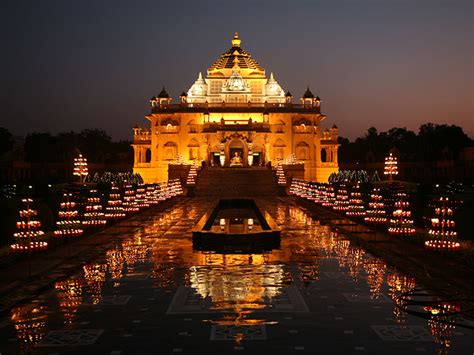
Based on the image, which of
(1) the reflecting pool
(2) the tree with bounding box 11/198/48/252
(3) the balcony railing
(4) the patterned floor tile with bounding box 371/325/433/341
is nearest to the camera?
(1) the reflecting pool

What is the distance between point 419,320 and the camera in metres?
9.93

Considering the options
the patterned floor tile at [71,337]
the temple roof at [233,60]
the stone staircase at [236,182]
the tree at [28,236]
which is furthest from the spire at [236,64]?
the patterned floor tile at [71,337]

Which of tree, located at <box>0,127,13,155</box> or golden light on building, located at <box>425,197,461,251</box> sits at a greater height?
tree, located at <box>0,127,13,155</box>

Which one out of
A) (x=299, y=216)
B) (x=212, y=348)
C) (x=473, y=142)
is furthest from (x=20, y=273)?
(x=473, y=142)

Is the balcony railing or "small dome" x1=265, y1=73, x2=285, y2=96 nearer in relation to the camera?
the balcony railing

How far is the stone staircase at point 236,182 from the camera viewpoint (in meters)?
51.1

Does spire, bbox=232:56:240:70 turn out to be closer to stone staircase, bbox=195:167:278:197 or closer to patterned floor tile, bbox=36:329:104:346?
stone staircase, bbox=195:167:278:197

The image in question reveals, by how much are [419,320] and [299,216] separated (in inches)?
816

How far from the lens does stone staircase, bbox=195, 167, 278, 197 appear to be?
51125 mm

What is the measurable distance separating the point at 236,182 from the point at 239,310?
139ft

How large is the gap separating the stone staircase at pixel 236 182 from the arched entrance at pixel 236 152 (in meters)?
12.7

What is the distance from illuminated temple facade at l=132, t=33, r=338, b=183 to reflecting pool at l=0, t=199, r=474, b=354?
54.2 m

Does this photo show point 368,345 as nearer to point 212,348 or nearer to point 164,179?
point 212,348

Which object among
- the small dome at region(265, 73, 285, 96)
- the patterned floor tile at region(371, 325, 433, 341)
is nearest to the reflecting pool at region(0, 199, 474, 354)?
the patterned floor tile at region(371, 325, 433, 341)
